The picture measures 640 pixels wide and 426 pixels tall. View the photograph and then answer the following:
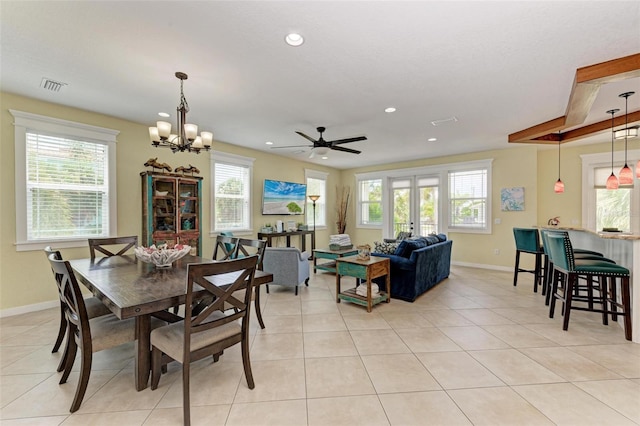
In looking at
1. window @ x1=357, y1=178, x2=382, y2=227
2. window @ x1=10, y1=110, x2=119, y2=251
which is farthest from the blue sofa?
window @ x1=10, y1=110, x2=119, y2=251

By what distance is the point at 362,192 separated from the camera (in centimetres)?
806

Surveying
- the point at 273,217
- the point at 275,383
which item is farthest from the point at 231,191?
the point at 275,383

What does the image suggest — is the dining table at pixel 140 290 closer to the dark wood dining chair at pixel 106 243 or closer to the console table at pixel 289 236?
the dark wood dining chair at pixel 106 243

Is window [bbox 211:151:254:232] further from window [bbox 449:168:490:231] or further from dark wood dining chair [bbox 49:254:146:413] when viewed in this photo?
window [bbox 449:168:490:231]

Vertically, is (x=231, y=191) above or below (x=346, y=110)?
below

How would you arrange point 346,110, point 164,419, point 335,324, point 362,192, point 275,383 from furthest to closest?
point 362,192 < point 346,110 < point 335,324 < point 275,383 < point 164,419

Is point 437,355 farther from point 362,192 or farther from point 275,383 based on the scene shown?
point 362,192

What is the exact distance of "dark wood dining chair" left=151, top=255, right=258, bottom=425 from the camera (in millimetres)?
1630

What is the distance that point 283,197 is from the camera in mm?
6512

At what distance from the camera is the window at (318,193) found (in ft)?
24.4

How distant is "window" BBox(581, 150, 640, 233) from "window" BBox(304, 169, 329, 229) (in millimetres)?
5726

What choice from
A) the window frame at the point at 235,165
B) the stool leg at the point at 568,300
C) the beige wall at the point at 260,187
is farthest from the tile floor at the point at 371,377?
the window frame at the point at 235,165

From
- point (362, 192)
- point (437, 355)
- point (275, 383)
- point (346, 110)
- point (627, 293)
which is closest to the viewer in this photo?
point (275, 383)

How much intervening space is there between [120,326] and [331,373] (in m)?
1.61
